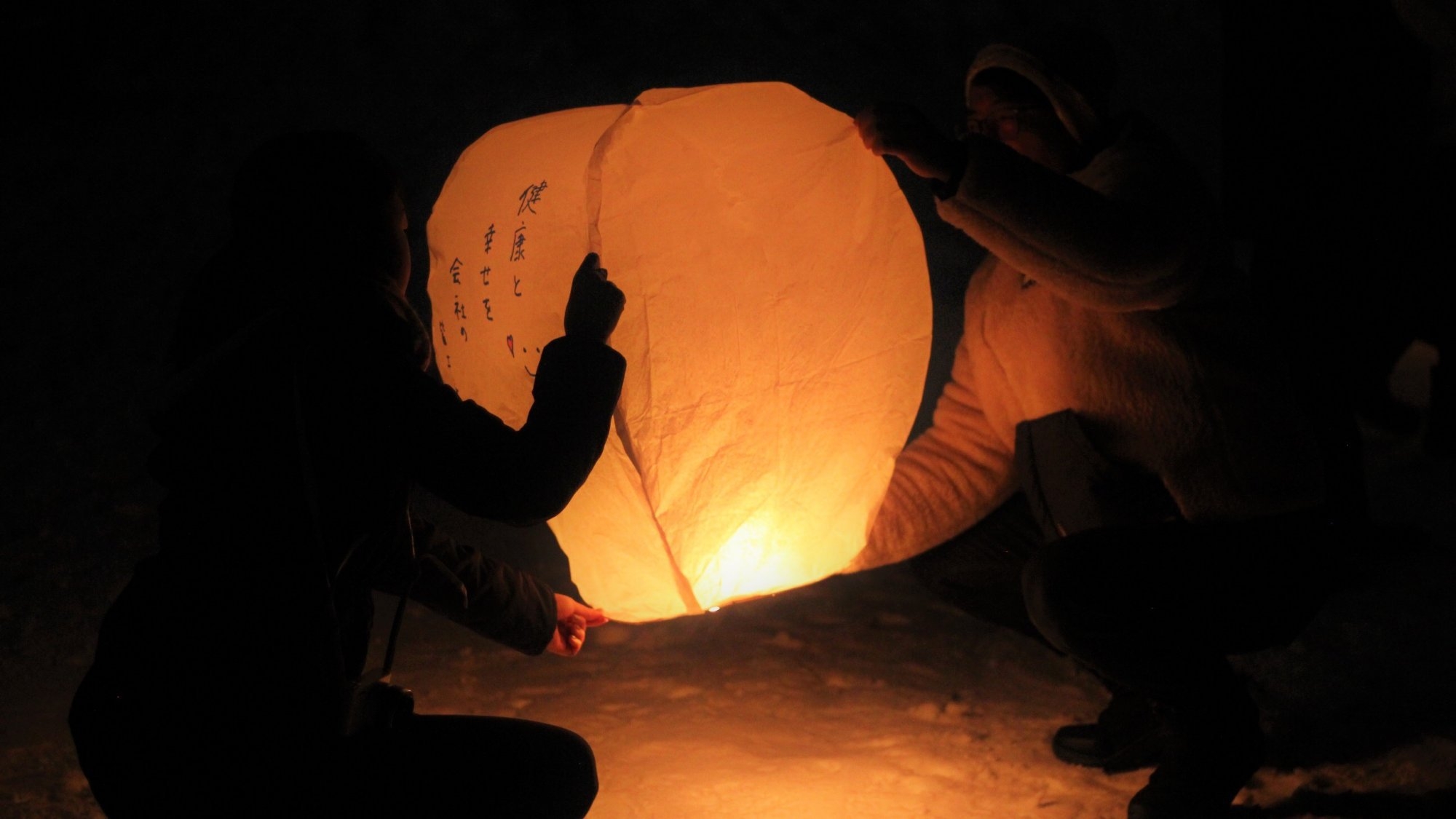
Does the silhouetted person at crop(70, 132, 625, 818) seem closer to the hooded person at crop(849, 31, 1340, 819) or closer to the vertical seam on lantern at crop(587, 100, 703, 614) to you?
the vertical seam on lantern at crop(587, 100, 703, 614)

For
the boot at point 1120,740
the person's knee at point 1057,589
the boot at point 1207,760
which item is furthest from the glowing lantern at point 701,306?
the boot at point 1120,740

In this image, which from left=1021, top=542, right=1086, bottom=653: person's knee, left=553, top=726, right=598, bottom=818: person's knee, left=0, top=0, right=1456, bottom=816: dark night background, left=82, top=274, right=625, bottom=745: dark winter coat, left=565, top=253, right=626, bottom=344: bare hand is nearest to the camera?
left=82, top=274, right=625, bottom=745: dark winter coat

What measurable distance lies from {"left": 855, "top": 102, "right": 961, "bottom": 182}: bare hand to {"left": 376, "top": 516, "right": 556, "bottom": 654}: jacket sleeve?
1010mm

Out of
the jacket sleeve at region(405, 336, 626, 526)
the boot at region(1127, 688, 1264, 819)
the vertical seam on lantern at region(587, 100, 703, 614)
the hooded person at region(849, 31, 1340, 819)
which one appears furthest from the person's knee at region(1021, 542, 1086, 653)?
the jacket sleeve at region(405, 336, 626, 526)

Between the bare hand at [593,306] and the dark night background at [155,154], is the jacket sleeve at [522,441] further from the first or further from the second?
the dark night background at [155,154]

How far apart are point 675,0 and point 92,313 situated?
7.63 feet

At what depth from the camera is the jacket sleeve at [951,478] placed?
2314 mm

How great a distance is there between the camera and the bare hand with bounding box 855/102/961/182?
1.67 m

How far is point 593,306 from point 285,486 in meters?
0.49

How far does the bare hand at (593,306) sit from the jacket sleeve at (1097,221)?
0.65 m

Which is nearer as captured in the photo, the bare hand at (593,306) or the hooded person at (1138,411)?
the bare hand at (593,306)

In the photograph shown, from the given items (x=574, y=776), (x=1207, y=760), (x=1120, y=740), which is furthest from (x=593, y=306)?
(x=1120, y=740)

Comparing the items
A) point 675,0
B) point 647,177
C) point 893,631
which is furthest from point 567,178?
point 675,0

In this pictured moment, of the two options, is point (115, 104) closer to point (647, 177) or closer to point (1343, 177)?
point (647, 177)
